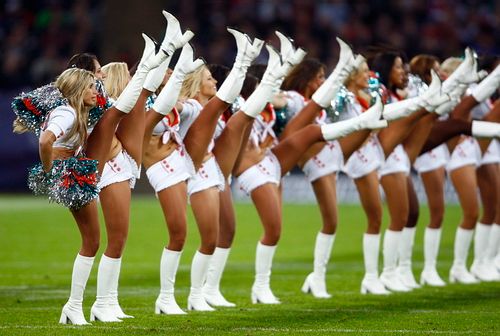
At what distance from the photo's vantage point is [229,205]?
28.8 feet

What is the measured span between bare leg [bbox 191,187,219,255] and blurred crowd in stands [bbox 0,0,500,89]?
38.4ft

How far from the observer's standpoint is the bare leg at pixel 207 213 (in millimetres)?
8164

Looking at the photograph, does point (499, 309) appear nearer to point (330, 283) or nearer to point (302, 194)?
point (330, 283)

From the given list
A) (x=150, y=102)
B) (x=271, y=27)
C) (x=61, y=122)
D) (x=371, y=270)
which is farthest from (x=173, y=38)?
(x=271, y=27)

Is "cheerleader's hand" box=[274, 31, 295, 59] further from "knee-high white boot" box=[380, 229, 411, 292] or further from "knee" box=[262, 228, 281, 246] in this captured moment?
"knee-high white boot" box=[380, 229, 411, 292]

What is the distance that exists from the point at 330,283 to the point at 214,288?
1.97 meters

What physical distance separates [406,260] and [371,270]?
0.64 metres

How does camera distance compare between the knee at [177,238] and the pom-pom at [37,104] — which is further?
the knee at [177,238]

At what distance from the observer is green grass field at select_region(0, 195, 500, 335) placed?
7.18m

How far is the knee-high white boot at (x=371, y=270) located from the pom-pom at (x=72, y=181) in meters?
3.43

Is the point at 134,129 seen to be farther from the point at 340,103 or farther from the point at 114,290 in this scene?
the point at 340,103

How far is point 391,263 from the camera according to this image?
10.0m

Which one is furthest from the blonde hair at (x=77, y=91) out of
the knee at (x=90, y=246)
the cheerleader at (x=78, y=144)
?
the knee at (x=90, y=246)

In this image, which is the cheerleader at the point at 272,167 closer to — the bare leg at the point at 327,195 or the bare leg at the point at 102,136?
the bare leg at the point at 327,195
